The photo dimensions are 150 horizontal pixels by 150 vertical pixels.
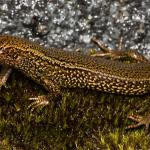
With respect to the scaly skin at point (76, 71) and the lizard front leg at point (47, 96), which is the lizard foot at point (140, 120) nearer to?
the scaly skin at point (76, 71)

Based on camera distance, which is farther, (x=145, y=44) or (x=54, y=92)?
(x=145, y=44)

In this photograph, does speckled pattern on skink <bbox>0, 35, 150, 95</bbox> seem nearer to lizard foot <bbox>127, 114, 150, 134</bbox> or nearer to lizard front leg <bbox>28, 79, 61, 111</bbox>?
lizard front leg <bbox>28, 79, 61, 111</bbox>

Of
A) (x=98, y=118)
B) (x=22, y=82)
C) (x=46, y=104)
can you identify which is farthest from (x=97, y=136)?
(x=22, y=82)

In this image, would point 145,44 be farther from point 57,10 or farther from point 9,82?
point 9,82

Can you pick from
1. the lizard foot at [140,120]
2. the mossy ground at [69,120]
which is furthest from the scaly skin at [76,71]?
the mossy ground at [69,120]

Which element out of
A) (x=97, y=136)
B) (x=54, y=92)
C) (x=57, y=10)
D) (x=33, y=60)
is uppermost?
(x=57, y=10)

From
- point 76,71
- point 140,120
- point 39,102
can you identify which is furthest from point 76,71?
point 140,120
